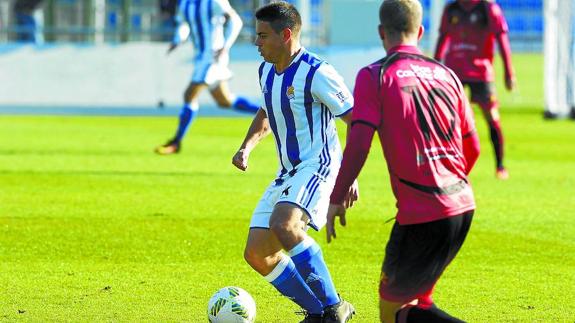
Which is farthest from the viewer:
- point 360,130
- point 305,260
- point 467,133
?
point 305,260

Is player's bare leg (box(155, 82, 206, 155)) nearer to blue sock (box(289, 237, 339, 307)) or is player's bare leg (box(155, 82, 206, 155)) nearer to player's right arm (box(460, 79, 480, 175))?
blue sock (box(289, 237, 339, 307))

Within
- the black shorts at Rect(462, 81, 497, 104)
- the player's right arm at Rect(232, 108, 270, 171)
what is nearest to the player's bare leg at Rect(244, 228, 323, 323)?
the player's right arm at Rect(232, 108, 270, 171)

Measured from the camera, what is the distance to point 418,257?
539 centimetres

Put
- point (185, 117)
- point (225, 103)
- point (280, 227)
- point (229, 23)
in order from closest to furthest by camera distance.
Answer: point (280, 227)
point (185, 117)
point (229, 23)
point (225, 103)

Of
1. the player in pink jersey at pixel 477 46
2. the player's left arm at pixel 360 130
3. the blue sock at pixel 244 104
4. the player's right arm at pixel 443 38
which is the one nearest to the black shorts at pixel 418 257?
the player's left arm at pixel 360 130

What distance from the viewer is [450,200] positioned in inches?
214

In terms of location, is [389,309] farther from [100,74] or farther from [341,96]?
[100,74]

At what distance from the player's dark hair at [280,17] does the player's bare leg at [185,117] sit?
364 inches

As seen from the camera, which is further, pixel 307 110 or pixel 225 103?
pixel 225 103

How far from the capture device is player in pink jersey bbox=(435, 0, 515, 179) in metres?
14.4

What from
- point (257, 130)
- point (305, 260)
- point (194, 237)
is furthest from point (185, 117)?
point (305, 260)

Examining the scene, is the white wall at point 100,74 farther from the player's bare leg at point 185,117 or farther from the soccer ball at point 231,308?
the soccer ball at point 231,308

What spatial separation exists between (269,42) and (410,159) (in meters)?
1.48

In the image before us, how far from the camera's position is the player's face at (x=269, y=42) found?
6.61 m
